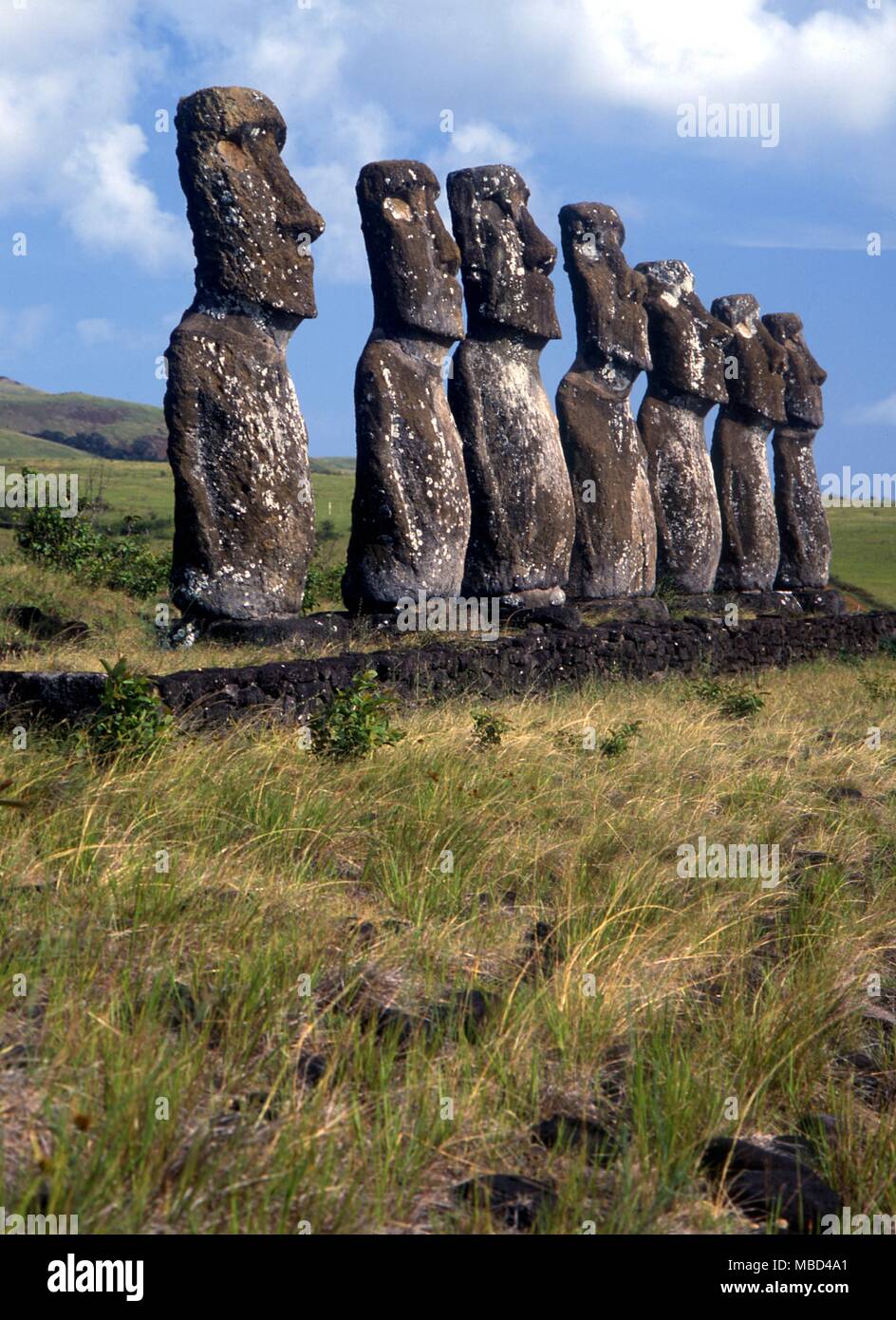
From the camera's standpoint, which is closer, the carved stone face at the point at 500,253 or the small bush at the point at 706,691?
the small bush at the point at 706,691

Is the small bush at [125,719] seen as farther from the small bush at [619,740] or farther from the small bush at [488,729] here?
the small bush at [619,740]

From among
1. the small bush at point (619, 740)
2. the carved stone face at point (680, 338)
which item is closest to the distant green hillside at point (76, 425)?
the carved stone face at point (680, 338)

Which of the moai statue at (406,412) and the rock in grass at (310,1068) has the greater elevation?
the moai statue at (406,412)

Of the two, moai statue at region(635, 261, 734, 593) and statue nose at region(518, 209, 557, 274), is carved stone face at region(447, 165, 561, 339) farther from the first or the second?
moai statue at region(635, 261, 734, 593)

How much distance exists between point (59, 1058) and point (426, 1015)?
1.11m

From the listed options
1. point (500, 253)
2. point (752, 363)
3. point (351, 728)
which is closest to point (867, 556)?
point (752, 363)

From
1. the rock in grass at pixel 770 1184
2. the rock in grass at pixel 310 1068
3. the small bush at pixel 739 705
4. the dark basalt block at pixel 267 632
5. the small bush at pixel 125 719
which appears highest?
the dark basalt block at pixel 267 632

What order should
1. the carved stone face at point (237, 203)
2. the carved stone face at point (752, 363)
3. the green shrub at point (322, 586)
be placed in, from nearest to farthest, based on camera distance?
the carved stone face at point (237, 203) → the green shrub at point (322, 586) → the carved stone face at point (752, 363)

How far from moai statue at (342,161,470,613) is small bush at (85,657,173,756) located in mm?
5214

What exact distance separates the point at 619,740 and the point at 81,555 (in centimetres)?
806

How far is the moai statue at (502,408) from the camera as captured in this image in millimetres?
12898

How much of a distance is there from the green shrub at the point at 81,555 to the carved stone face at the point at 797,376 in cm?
957

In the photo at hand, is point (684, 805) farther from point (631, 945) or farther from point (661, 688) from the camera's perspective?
point (661, 688)

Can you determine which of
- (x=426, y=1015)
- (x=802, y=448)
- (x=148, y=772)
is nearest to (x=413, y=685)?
(x=148, y=772)
